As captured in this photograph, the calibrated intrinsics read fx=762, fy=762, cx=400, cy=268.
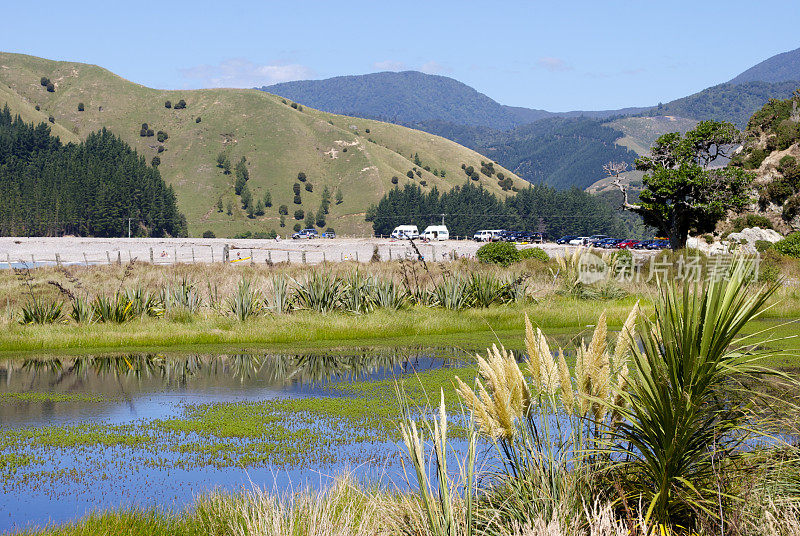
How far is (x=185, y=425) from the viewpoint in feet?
36.4

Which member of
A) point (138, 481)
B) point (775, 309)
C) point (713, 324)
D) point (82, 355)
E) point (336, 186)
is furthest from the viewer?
point (336, 186)

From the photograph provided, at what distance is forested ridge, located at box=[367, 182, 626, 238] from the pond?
357ft

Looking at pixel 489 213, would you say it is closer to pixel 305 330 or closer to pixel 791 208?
pixel 791 208

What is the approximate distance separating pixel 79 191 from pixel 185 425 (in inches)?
4355

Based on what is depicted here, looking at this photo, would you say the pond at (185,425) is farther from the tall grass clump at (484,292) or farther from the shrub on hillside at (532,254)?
the shrub on hillside at (532,254)

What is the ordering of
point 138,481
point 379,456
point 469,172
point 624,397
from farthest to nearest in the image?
point 469,172 < point 379,456 < point 138,481 < point 624,397

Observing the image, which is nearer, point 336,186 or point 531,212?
point 531,212

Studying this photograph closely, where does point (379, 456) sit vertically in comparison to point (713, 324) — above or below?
below

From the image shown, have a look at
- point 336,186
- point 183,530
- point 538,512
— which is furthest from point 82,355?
point 336,186

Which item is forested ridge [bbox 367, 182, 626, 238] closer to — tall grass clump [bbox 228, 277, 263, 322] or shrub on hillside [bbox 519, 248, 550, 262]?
shrub on hillside [bbox 519, 248, 550, 262]

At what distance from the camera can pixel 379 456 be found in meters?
9.43

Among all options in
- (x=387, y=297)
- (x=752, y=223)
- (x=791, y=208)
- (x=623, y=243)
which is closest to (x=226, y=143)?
(x=623, y=243)

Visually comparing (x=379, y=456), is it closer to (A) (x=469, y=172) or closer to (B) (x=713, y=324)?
(B) (x=713, y=324)

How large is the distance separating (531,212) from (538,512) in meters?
127
